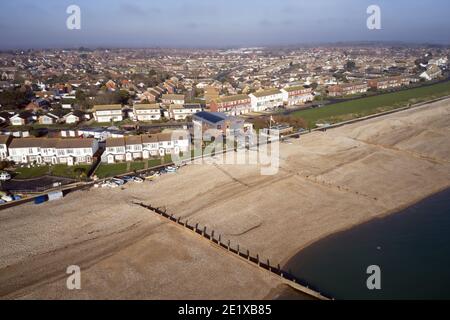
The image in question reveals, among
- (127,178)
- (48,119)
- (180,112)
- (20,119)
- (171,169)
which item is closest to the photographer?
(127,178)

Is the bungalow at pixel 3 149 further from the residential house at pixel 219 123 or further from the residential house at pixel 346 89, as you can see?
the residential house at pixel 346 89

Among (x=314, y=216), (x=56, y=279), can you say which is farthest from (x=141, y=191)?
(x=314, y=216)

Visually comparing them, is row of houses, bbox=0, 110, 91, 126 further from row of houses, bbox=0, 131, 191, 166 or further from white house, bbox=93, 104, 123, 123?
row of houses, bbox=0, 131, 191, 166

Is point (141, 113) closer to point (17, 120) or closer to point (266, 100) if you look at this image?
point (17, 120)

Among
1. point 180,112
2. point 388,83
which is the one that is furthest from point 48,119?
point 388,83

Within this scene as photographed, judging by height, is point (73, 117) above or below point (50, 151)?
above

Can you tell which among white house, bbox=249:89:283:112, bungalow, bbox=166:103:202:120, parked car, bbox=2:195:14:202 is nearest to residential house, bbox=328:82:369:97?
white house, bbox=249:89:283:112
